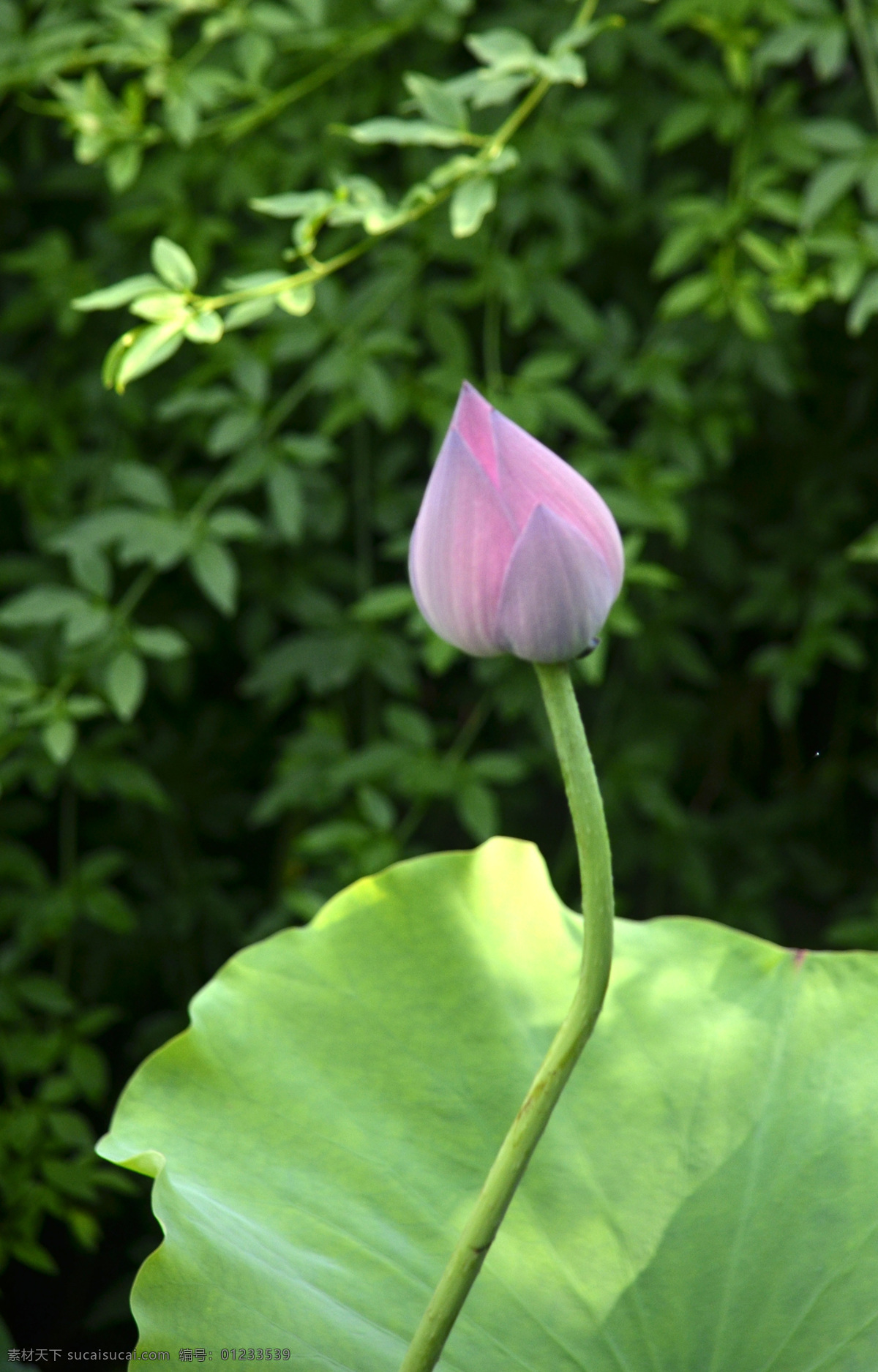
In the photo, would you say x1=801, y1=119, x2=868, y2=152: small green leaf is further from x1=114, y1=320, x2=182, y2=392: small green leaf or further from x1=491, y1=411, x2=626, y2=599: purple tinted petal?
x1=491, y1=411, x2=626, y2=599: purple tinted petal

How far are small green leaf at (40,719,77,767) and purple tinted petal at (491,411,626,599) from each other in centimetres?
63

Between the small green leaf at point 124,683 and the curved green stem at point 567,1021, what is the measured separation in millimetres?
644

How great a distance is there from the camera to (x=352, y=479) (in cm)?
134

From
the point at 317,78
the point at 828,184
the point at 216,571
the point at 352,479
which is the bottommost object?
the point at 352,479

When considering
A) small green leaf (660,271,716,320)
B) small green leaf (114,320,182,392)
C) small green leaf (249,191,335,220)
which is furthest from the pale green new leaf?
small green leaf (660,271,716,320)

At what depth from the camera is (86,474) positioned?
1221mm

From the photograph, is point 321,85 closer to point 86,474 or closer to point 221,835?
point 86,474

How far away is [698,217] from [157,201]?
1.60 ft

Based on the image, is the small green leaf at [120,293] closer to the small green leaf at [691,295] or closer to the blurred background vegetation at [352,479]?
the blurred background vegetation at [352,479]

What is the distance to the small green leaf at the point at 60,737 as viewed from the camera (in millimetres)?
983

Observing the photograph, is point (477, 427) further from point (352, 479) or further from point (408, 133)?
point (352, 479)

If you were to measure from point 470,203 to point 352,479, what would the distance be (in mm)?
482

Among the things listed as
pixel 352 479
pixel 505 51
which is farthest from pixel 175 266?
pixel 352 479

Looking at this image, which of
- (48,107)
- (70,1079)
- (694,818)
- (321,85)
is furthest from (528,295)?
(70,1079)
